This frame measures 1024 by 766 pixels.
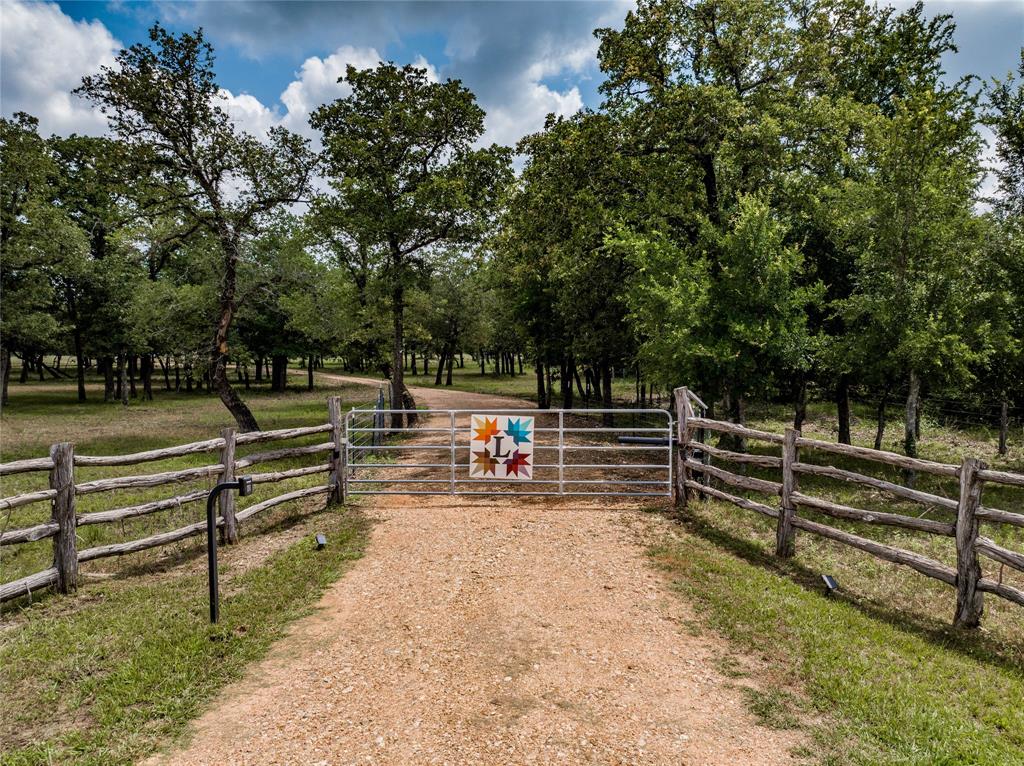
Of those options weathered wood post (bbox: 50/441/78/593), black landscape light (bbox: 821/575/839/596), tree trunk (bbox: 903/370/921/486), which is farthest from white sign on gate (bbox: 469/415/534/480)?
tree trunk (bbox: 903/370/921/486)

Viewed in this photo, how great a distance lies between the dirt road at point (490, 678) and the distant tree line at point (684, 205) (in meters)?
7.96

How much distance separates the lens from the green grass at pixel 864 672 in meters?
3.92

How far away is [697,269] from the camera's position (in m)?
13.7

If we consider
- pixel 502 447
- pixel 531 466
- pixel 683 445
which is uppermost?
pixel 683 445

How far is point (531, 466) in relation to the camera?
1045 centimetres

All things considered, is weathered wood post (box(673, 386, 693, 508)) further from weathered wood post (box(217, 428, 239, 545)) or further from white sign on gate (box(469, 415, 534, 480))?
weathered wood post (box(217, 428, 239, 545))

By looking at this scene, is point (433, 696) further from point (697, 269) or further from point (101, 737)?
point (697, 269)

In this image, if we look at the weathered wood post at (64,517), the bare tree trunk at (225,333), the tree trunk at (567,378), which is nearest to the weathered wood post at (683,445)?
the weathered wood post at (64,517)

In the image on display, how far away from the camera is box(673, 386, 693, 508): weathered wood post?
10.2 meters

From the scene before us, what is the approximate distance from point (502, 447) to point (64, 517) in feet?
21.8

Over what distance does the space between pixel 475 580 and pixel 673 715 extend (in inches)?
127

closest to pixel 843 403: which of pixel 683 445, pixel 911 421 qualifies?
pixel 911 421

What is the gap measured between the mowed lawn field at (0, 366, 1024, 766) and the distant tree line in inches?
224

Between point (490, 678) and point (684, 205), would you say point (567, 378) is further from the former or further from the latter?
point (490, 678)
